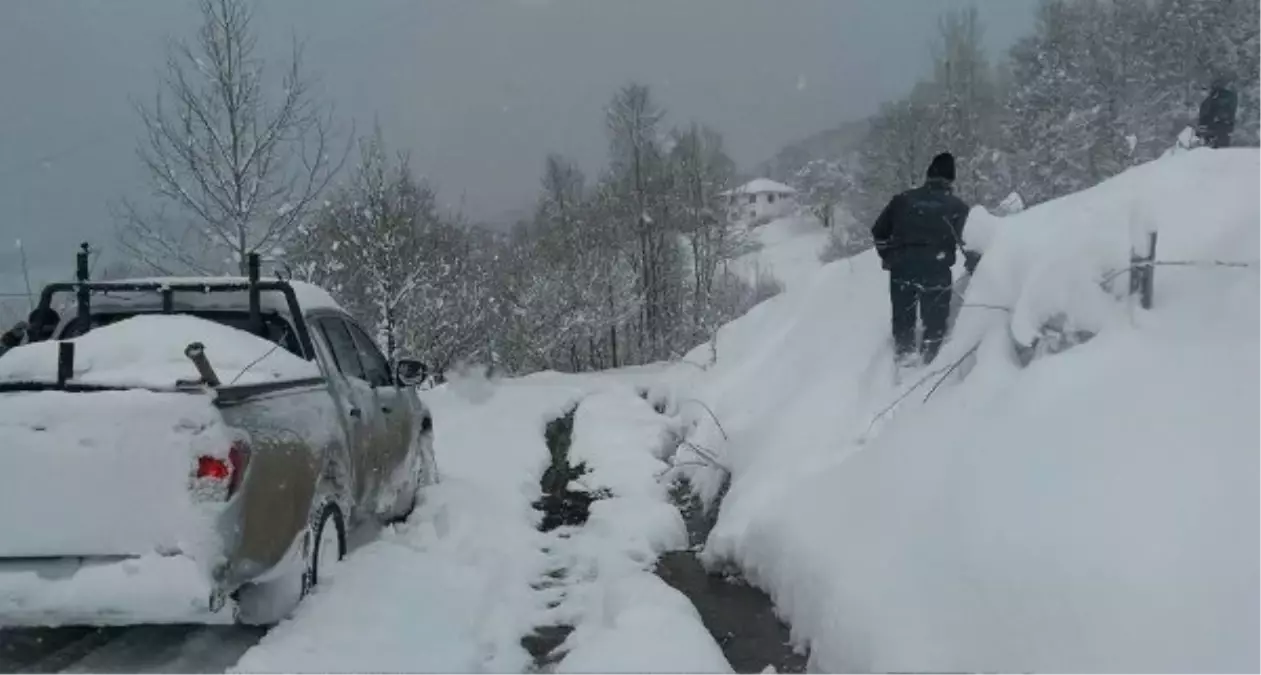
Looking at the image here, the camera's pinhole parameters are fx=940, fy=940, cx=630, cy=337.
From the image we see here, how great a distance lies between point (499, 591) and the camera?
568 cm

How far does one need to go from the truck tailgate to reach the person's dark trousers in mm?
5384

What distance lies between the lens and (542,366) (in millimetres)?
48281

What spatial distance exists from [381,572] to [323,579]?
1.51 feet

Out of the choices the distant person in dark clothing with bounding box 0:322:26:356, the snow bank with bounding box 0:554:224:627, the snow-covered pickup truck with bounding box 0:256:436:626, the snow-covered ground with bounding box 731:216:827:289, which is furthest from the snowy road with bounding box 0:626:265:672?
the snow-covered ground with bounding box 731:216:827:289

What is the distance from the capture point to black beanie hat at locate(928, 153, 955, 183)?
309 inches

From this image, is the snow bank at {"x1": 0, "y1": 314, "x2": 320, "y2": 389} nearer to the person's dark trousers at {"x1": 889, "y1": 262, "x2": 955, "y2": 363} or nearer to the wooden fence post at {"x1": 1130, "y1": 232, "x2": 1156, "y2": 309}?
the wooden fence post at {"x1": 1130, "y1": 232, "x2": 1156, "y2": 309}

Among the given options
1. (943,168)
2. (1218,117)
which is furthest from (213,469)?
(1218,117)

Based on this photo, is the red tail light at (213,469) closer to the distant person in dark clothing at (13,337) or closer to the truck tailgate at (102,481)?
the truck tailgate at (102,481)

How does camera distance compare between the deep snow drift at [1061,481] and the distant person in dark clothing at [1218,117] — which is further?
the distant person in dark clothing at [1218,117]

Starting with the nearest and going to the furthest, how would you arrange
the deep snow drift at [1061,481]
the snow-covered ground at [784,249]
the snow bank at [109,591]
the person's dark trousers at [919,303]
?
the deep snow drift at [1061,481]
the snow bank at [109,591]
the person's dark trousers at [919,303]
the snow-covered ground at [784,249]

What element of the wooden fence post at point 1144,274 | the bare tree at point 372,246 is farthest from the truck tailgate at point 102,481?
the bare tree at point 372,246

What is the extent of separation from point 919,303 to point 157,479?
225 inches

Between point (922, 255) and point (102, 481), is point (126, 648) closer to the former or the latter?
point (102, 481)

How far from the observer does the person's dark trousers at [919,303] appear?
7.54 m
